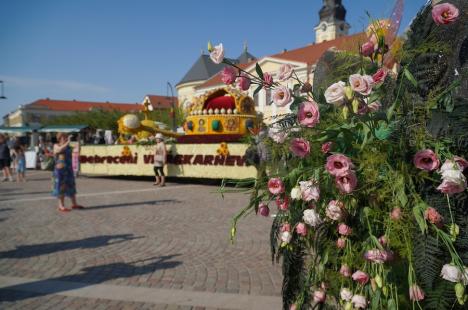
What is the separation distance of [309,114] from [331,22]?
59.3 m

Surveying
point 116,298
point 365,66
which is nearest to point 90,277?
point 116,298

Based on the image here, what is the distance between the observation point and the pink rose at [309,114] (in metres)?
1.39

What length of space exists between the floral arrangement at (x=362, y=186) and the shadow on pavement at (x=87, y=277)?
2.87m

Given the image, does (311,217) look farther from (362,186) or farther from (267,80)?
(267,80)

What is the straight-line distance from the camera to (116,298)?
3525mm

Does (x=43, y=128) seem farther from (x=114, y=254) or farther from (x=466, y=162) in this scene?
(x=466, y=162)

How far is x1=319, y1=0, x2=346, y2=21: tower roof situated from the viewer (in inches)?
2184

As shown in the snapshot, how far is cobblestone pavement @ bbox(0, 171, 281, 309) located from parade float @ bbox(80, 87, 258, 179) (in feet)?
10.8

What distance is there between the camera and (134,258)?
471 cm

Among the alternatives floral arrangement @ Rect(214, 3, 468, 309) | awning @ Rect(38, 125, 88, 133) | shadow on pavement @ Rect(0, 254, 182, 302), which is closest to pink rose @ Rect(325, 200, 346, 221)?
floral arrangement @ Rect(214, 3, 468, 309)

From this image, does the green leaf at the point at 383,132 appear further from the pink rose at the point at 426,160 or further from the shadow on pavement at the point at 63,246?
the shadow on pavement at the point at 63,246

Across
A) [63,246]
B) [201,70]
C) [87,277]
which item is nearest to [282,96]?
[87,277]

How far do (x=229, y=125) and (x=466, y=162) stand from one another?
11.6 m

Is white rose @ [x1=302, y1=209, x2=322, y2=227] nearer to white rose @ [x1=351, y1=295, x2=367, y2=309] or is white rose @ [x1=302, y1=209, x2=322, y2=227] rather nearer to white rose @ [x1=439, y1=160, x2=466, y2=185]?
white rose @ [x1=351, y1=295, x2=367, y2=309]
